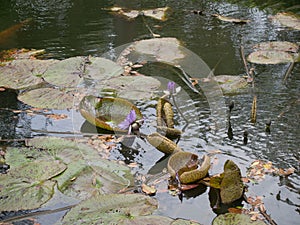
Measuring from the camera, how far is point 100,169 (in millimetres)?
2189

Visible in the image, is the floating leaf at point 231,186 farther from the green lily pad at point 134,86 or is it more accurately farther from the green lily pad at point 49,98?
the green lily pad at point 49,98

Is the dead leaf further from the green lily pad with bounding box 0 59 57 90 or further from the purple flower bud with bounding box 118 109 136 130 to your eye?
the green lily pad with bounding box 0 59 57 90

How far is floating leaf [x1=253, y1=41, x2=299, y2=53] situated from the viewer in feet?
11.7

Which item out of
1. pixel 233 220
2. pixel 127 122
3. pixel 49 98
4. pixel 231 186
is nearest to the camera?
pixel 233 220

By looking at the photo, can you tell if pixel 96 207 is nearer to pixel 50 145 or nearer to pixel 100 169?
pixel 100 169

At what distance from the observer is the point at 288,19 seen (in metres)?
4.34

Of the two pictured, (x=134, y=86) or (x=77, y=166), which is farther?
(x=134, y=86)

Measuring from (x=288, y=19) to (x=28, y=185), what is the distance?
10.5 ft

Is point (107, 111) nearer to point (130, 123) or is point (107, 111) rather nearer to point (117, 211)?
point (130, 123)

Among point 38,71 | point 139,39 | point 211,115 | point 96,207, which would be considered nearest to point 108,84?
point 38,71

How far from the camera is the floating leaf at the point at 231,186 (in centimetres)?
197

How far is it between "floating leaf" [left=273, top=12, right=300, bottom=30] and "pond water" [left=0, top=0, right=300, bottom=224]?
0.10 m

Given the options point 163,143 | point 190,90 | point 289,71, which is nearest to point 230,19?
point 289,71

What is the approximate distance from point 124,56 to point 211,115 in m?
1.24
